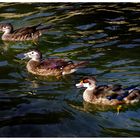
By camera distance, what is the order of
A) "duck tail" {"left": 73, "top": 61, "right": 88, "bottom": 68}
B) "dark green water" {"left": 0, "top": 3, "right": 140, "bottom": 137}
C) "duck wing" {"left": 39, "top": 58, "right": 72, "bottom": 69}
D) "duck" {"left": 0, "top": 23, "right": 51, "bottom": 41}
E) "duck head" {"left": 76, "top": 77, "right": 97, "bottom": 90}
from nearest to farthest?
"dark green water" {"left": 0, "top": 3, "right": 140, "bottom": 137} → "duck head" {"left": 76, "top": 77, "right": 97, "bottom": 90} → "duck tail" {"left": 73, "top": 61, "right": 88, "bottom": 68} → "duck wing" {"left": 39, "top": 58, "right": 72, "bottom": 69} → "duck" {"left": 0, "top": 23, "right": 51, "bottom": 41}

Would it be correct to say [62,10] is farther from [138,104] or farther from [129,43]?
[138,104]

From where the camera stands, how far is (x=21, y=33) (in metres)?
18.9

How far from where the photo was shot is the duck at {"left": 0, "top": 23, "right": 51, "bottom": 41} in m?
18.7

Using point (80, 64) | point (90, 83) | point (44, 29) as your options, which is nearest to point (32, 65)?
point (80, 64)

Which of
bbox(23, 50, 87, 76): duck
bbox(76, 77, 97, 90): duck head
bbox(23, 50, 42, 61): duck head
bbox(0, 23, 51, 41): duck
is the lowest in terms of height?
bbox(76, 77, 97, 90): duck head

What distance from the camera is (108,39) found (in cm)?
1772

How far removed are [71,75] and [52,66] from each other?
61 cm

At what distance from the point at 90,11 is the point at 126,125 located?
11026mm

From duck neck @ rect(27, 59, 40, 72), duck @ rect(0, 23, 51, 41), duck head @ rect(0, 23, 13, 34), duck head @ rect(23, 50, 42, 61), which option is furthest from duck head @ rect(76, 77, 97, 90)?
duck head @ rect(0, 23, 13, 34)

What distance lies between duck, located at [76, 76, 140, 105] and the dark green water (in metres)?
0.21

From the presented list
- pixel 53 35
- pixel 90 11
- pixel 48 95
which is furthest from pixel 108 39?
pixel 48 95

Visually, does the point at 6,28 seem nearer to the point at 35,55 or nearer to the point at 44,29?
the point at 44,29

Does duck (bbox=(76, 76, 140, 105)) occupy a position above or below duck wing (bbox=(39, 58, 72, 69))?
below

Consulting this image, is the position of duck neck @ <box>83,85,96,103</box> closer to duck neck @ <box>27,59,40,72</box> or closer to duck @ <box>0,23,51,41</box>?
duck neck @ <box>27,59,40,72</box>
